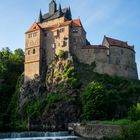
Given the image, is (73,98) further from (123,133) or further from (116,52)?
(123,133)

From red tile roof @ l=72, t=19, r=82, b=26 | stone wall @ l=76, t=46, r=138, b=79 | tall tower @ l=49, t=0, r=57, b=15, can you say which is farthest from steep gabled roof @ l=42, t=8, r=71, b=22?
stone wall @ l=76, t=46, r=138, b=79

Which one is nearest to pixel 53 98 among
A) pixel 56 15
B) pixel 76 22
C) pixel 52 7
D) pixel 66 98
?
pixel 66 98

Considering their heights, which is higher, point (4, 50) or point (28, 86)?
point (4, 50)

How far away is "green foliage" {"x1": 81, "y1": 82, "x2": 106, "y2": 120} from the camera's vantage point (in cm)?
7666

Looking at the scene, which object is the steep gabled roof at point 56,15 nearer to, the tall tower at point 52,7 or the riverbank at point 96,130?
the tall tower at point 52,7

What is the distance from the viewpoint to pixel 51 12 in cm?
10925

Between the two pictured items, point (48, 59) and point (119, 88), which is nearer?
point (119, 88)

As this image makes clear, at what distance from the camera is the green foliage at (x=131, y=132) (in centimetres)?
5414

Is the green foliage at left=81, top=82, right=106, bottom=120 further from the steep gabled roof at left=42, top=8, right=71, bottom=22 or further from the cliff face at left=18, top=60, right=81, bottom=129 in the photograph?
the steep gabled roof at left=42, top=8, right=71, bottom=22

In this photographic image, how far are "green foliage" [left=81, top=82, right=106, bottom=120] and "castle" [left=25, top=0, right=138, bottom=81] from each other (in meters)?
17.8

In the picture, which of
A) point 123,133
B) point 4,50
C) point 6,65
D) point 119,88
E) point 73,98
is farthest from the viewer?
point 4,50

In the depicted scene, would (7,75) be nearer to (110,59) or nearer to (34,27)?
(34,27)

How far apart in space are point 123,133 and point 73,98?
104ft

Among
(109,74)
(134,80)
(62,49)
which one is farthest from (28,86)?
(134,80)
